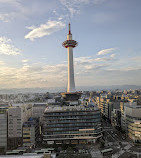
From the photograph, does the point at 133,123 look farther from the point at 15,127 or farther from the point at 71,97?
the point at 15,127

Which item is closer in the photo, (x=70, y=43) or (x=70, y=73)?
(x=70, y=73)

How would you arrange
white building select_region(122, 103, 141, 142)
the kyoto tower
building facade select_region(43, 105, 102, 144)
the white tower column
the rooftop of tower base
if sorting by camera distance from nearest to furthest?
white building select_region(122, 103, 141, 142)
building facade select_region(43, 105, 102, 144)
the rooftop of tower base
the white tower column
the kyoto tower

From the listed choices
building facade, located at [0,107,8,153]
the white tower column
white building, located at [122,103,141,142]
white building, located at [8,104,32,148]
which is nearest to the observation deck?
the white tower column

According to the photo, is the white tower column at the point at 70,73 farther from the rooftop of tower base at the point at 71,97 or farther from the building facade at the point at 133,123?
the building facade at the point at 133,123

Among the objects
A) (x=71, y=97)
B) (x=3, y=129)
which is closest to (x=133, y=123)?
(x=71, y=97)

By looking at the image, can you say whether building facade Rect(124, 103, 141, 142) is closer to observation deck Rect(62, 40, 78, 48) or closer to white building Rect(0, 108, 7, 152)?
observation deck Rect(62, 40, 78, 48)

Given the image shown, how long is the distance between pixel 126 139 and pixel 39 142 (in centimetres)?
4130

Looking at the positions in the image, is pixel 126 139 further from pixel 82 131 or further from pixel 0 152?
pixel 0 152

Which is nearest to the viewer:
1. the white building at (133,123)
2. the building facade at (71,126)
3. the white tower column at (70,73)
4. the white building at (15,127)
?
the white building at (15,127)

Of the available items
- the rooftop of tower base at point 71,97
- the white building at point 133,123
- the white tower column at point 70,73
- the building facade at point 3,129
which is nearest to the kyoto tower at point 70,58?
the white tower column at point 70,73

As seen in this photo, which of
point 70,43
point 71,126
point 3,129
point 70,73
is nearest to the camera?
point 3,129

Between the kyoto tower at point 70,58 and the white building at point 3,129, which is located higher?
the kyoto tower at point 70,58

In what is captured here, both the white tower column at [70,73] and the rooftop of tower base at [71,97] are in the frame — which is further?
the white tower column at [70,73]

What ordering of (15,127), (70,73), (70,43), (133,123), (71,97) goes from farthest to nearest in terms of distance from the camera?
1. (70,43)
2. (70,73)
3. (71,97)
4. (133,123)
5. (15,127)
